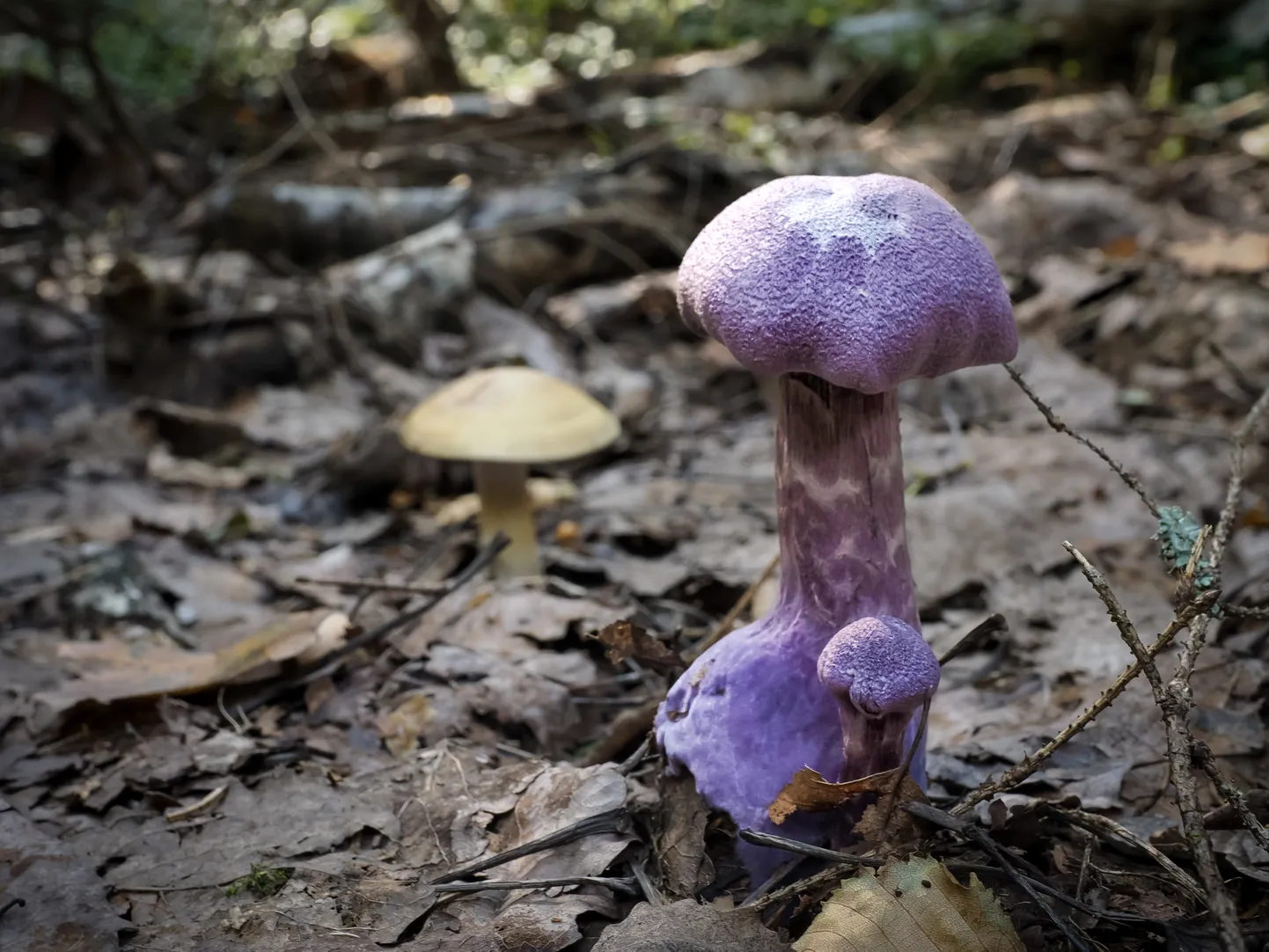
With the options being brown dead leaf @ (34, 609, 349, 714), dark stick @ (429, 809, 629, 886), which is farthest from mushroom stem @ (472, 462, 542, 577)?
dark stick @ (429, 809, 629, 886)

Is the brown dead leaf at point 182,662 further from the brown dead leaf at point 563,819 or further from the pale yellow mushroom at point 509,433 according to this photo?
the brown dead leaf at point 563,819

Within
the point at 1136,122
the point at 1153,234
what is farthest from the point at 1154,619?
the point at 1136,122

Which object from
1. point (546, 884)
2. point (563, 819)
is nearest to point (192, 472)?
point (563, 819)

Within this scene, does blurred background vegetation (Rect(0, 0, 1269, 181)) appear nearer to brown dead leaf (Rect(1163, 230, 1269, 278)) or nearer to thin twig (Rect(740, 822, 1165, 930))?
brown dead leaf (Rect(1163, 230, 1269, 278))

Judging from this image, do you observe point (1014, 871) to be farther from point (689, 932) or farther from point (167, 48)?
point (167, 48)

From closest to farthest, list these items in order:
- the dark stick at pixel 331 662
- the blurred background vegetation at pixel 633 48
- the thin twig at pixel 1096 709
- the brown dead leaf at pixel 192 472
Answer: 1. the thin twig at pixel 1096 709
2. the dark stick at pixel 331 662
3. the brown dead leaf at pixel 192 472
4. the blurred background vegetation at pixel 633 48

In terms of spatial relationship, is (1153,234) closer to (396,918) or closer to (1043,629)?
(1043,629)

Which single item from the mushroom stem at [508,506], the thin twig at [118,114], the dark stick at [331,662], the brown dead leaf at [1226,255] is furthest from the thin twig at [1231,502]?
the thin twig at [118,114]

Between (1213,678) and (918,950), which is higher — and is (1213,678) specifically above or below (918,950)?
below
